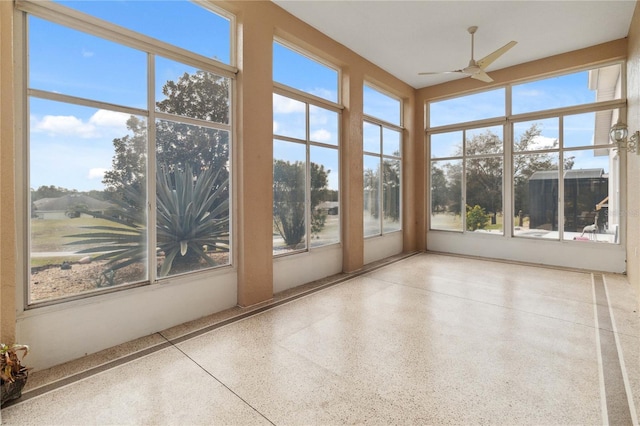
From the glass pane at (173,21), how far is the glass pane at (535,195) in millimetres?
6011

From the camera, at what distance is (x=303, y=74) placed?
16.2 feet

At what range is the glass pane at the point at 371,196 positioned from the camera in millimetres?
6367

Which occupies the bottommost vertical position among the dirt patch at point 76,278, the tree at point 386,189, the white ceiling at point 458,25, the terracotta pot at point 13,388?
the terracotta pot at point 13,388

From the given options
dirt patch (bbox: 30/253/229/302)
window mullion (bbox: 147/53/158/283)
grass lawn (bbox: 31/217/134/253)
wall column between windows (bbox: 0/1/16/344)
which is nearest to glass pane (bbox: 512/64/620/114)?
window mullion (bbox: 147/53/158/283)

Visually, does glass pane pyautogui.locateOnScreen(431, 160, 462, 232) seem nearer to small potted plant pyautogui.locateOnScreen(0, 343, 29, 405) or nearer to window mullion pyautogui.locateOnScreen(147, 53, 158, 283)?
window mullion pyautogui.locateOnScreen(147, 53, 158, 283)

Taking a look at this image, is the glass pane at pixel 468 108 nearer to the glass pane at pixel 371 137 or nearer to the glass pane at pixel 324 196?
the glass pane at pixel 371 137

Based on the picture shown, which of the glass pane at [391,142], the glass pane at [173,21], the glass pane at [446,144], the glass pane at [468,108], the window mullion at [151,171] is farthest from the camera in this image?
the glass pane at [446,144]

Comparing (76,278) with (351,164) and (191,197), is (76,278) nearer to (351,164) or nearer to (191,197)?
(191,197)

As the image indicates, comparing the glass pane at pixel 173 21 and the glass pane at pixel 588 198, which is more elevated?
the glass pane at pixel 173 21

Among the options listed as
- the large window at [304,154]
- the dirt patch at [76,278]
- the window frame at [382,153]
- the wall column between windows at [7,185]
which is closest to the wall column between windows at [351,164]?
the large window at [304,154]

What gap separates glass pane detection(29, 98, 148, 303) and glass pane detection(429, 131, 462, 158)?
6.38 meters

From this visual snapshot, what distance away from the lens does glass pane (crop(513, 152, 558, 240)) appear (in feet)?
19.9

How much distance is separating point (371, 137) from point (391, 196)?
1501 millimetres

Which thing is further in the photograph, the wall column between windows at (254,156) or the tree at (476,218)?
the tree at (476,218)
